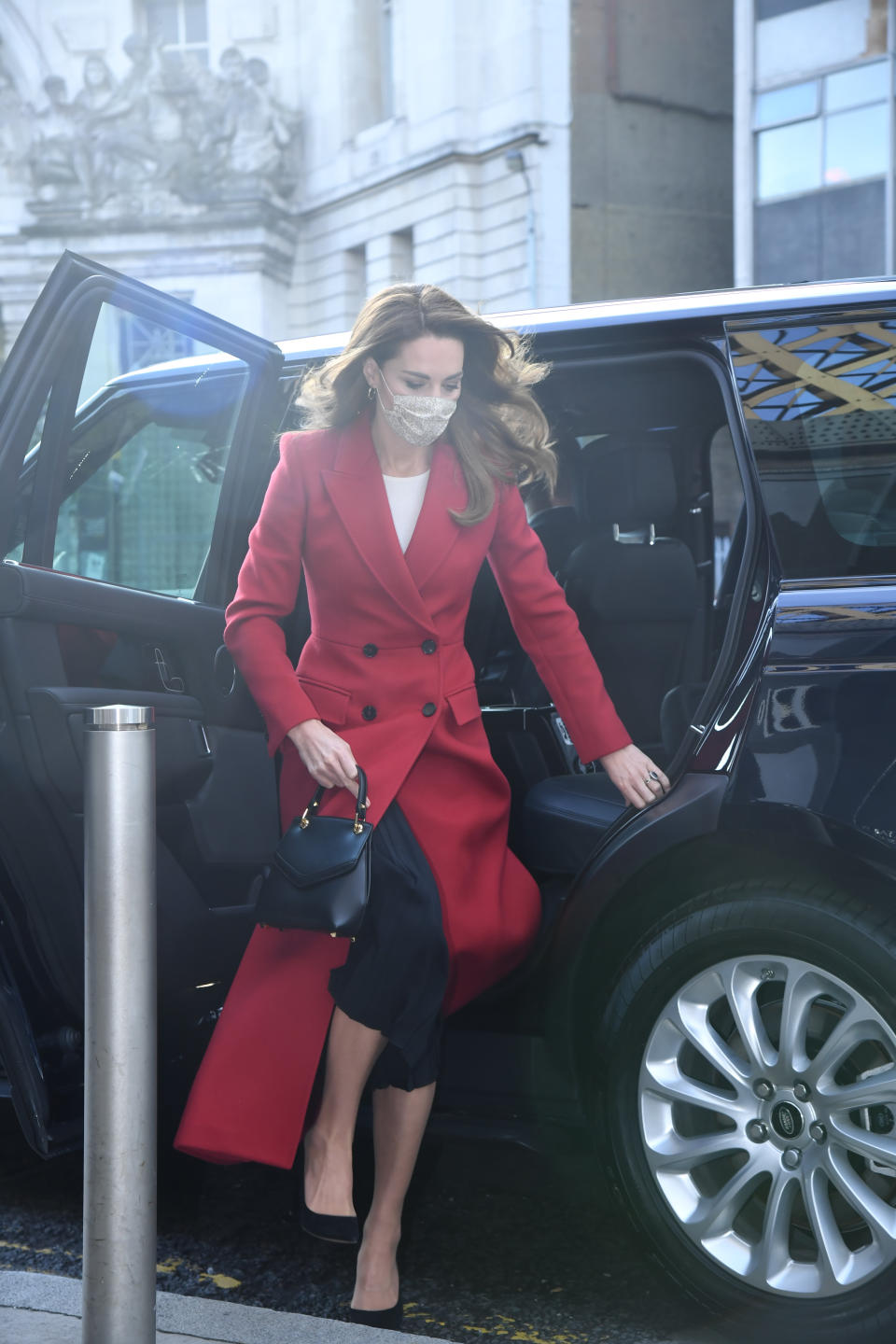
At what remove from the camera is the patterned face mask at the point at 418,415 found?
271cm

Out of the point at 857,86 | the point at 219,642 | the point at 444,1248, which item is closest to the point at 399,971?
the point at 444,1248

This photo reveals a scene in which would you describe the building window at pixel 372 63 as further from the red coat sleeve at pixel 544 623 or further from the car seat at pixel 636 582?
the red coat sleeve at pixel 544 623

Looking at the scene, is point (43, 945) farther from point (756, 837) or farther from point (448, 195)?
point (448, 195)

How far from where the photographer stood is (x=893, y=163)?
62.0ft

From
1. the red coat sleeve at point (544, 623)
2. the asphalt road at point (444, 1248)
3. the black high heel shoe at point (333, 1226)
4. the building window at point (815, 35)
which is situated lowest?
the asphalt road at point (444, 1248)

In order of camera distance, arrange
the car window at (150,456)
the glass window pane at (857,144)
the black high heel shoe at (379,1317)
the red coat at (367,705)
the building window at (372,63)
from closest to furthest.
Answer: the black high heel shoe at (379,1317), the red coat at (367,705), the car window at (150,456), the glass window pane at (857,144), the building window at (372,63)

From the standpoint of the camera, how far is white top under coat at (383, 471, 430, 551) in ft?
9.13

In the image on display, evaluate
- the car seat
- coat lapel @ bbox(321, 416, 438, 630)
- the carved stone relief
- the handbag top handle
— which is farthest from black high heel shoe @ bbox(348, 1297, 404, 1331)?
the carved stone relief

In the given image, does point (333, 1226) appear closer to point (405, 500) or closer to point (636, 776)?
point (636, 776)

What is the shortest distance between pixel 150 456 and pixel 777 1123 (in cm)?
229

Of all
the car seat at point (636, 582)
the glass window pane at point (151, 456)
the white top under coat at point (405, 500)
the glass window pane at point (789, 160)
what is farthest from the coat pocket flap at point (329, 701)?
the glass window pane at point (789, 160)

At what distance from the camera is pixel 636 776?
2.75 metres

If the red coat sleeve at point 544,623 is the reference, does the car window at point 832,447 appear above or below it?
above

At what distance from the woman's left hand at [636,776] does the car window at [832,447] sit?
0.43 m
